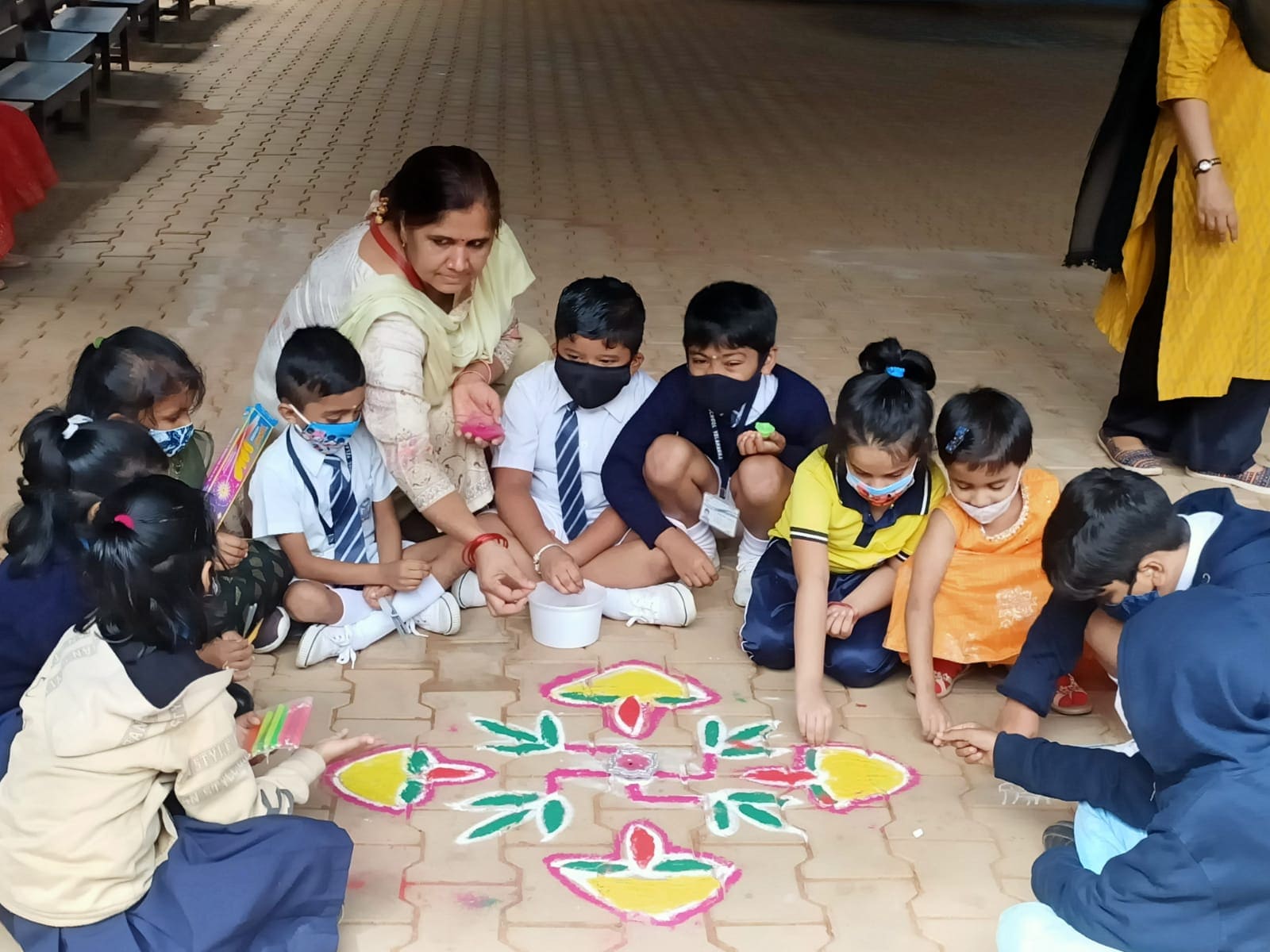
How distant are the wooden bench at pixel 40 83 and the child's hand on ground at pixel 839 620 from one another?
5.69 metres

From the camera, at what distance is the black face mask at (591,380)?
122 inches

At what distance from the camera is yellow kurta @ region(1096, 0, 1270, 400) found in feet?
11.6

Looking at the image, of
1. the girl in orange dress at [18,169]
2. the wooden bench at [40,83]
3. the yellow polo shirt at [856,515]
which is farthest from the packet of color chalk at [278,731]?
the wooden bench at [40,83]

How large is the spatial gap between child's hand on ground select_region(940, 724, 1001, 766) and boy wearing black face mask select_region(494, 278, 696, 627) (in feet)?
2.76

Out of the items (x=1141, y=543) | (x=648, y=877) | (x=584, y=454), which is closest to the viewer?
(x=1141, y=543)

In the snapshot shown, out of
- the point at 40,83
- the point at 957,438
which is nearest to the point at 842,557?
the point at 957,438

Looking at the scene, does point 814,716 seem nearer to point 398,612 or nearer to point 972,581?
point 972,581

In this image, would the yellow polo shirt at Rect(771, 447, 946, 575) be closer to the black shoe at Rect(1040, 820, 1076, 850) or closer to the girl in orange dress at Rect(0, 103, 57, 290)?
the black shoe at Rect(1040, 820, 1076, 850)

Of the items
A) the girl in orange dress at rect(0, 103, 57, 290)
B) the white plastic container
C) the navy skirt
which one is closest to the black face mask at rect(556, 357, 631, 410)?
the white plastic container

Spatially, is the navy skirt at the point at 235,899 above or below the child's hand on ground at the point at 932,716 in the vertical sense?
above

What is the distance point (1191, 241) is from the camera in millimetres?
3686

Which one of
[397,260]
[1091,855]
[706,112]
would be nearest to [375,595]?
[397,260]

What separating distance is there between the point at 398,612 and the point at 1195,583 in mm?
1624

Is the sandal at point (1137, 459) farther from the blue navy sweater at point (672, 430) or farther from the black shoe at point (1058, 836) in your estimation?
the black shoe at point (1058, 836)
